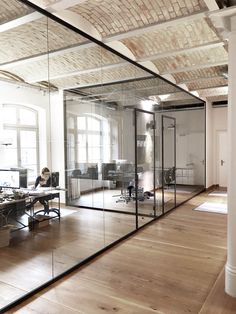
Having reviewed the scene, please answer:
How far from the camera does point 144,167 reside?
5297 mm

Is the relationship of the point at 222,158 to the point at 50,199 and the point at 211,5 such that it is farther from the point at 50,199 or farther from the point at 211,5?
the point at 50,199

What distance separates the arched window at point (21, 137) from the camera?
288 centimetres

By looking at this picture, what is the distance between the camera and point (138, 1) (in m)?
3.14

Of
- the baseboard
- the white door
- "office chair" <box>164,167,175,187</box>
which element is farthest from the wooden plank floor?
the white door

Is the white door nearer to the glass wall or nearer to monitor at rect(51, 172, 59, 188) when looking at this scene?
the glass wall

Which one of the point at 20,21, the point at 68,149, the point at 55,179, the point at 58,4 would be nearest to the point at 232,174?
the point at 55,179

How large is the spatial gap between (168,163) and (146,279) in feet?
12.1

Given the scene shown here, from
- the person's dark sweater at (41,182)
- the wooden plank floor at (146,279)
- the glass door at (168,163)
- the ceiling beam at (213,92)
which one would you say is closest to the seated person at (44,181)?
the person's dark sweater at (41,182)

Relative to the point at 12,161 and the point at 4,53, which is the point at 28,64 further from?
the point at 12,161

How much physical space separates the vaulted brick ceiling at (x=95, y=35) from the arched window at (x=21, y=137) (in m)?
0.42

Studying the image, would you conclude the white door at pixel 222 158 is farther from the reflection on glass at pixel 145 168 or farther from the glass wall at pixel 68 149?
the reflection on glass at pixel 145 168

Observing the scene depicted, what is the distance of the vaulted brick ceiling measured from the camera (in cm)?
300

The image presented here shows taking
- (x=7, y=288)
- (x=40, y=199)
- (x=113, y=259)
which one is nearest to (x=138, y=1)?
Answer: (x=40, y=199)

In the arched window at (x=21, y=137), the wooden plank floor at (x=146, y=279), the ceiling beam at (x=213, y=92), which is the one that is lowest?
the wooden plank floor at (x=146, y=279)
